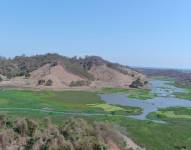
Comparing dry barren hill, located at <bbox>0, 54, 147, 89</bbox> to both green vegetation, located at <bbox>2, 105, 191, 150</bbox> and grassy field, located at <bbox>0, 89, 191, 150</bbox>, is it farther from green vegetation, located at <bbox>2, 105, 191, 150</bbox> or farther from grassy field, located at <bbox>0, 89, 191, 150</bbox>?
green vegetation, located at <bbox>2, 105, 191, 150</bbox>

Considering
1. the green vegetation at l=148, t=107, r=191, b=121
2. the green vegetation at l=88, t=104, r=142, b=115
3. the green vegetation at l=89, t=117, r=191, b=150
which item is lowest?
the green vegetation at l=89, t=117, r=191, b=150

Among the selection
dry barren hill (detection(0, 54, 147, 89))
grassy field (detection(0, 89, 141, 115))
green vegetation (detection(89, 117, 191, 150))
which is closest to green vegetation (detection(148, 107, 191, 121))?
green vegetation (detection(89, 117, 191, 150))

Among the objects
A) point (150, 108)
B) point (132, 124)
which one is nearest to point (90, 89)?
point (150, 108)

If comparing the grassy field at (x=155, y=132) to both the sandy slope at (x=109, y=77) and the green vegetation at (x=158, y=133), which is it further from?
the sandy slope at (x=109, y=77)

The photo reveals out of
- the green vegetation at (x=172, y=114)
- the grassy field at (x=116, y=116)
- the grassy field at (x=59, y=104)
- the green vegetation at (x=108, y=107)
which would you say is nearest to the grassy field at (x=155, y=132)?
the grassy field at (x=116, y=116)

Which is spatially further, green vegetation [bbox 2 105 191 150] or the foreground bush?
green vegetation [bbox 2 105 191 150]

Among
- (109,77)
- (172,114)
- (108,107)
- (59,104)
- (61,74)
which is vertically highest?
(61,74)

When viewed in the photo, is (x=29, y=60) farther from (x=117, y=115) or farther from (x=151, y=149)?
(x=151, y=149)

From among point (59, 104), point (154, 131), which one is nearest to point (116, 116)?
point (154, 131)

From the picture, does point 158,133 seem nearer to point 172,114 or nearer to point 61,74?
point 172,114
